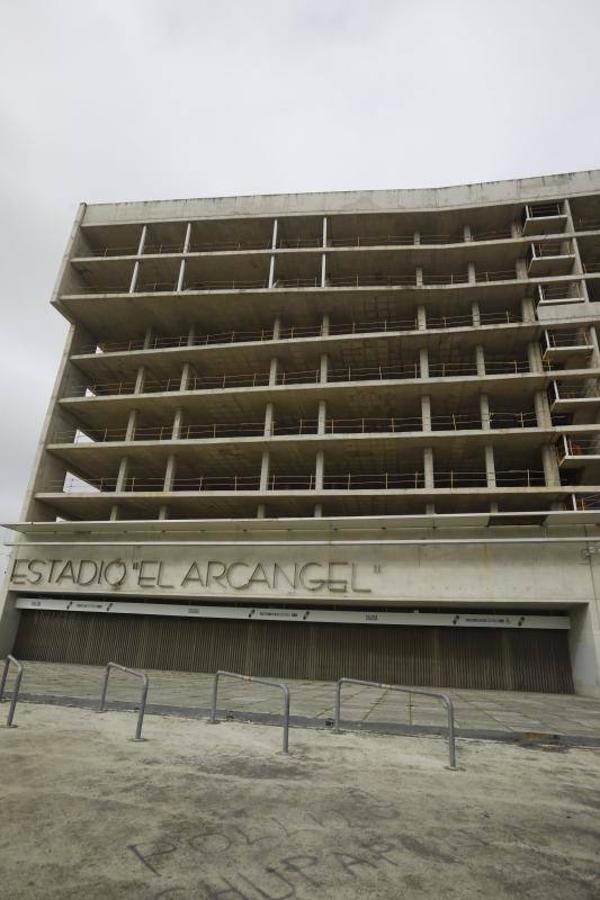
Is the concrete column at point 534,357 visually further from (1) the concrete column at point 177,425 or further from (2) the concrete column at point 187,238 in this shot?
(2) the concrete column at point 187,238

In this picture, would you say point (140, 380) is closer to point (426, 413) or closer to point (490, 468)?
point (426, 413)

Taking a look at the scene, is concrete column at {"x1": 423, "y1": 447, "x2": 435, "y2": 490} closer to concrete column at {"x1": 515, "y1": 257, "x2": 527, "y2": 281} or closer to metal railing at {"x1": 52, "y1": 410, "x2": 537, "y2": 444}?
metal railing at {"x1": 52, "y1": 410, "x2": 537, "y2": 444}

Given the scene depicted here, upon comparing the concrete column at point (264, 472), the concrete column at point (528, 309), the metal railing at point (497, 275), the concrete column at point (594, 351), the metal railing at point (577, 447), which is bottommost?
the concrete column at point (264, 472)

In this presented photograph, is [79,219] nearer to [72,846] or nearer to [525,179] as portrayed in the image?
[525,179]

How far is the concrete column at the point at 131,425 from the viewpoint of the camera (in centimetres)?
2475

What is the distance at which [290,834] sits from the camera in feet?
14.4

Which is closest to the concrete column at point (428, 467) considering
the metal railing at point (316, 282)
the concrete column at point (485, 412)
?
the concrete column at point (485, 412)

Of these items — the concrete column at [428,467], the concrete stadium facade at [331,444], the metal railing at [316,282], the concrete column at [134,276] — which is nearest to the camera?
the concrete stadium facade at [331,444]

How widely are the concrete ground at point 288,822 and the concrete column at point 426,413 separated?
1549 centimetres

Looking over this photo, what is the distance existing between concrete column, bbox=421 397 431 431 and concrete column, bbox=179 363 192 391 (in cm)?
1142

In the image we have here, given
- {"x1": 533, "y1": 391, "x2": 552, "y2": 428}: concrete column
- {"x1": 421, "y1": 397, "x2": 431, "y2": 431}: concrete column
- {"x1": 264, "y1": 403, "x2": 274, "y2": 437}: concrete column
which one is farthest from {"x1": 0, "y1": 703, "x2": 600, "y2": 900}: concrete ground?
{"x1": 264, "y1": 403, "x2": 274, "y2": 437}: concrete column

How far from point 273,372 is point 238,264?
681 centimetres

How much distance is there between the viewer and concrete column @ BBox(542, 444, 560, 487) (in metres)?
20.8

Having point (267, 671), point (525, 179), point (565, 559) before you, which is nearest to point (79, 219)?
point (525, 179)
